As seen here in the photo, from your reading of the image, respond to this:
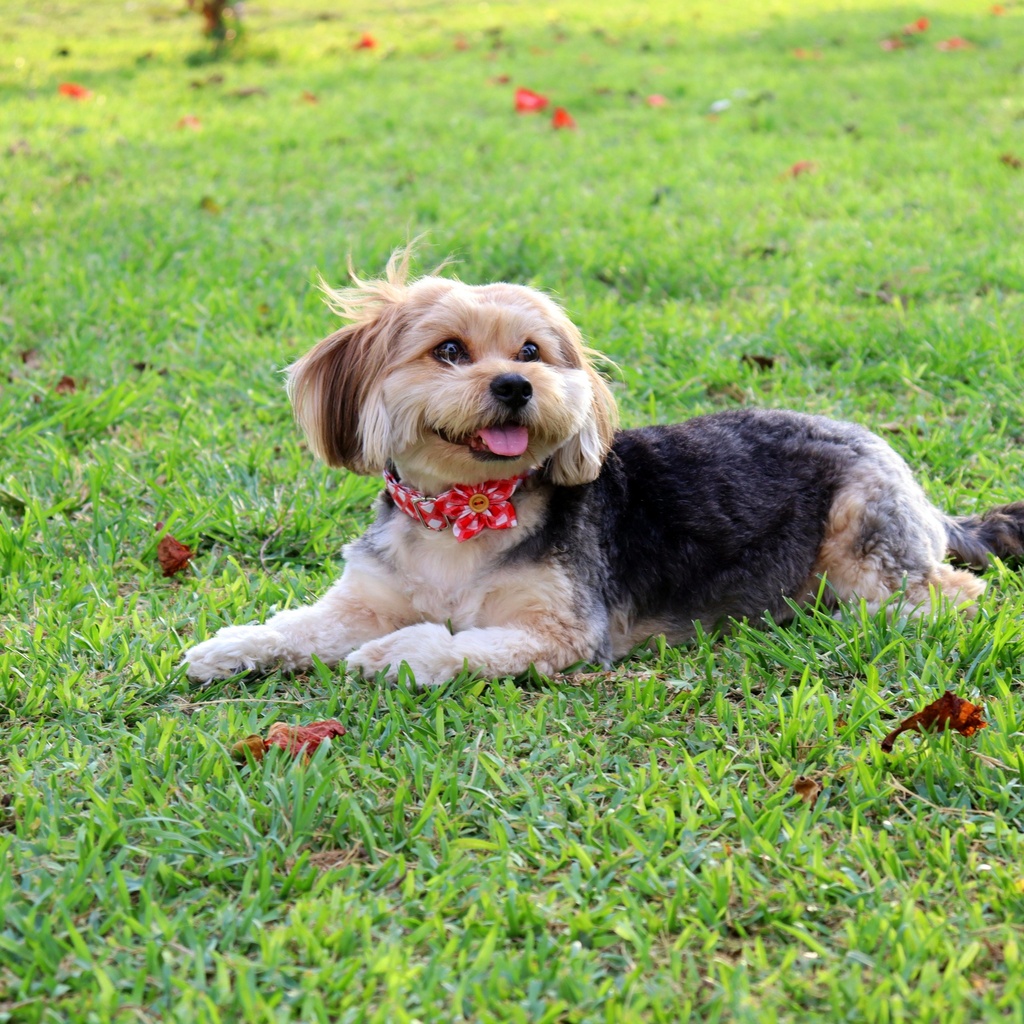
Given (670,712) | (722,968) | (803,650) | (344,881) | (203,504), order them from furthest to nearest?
(203,504) < (803,650) < (670,712) < (344,881) < (722,968)

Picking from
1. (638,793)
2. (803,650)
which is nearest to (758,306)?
(803,650)

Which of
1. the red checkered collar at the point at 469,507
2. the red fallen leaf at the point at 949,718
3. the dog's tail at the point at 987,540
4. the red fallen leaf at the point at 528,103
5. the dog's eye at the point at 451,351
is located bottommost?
the dog's tail at the point at 987,540

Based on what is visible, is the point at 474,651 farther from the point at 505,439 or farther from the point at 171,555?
the point at 171,555

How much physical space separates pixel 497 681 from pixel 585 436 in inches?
33.3

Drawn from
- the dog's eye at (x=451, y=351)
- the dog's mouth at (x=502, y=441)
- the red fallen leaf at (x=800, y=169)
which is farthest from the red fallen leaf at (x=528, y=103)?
the dog's mouth at (x=502, y=441)

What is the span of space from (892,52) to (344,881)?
13.1 metres

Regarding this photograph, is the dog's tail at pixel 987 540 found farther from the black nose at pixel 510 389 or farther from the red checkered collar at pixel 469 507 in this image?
the black nose at pixel 510 389

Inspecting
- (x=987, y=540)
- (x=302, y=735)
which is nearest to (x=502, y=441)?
(x=302, y=735)

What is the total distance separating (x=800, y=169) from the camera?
9.26 metres

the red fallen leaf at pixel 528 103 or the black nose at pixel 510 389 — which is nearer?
the black nose at pixel 510 389

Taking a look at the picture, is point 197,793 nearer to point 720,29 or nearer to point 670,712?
point 670,712

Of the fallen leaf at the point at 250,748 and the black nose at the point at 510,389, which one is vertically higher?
the black nose at the point at 510,389

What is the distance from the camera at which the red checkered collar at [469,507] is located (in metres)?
3.87

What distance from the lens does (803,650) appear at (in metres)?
3.86
